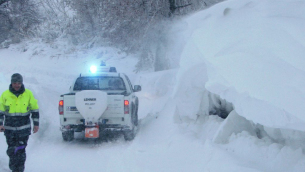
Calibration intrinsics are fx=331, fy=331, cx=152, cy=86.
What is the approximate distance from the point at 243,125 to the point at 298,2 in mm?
2230

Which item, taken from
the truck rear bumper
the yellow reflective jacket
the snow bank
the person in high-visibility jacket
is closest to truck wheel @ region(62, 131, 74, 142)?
the truck rear bumper

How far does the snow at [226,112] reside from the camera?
4133 mm

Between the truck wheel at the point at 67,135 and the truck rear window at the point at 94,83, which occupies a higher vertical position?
the truck rear window at the point at 94,83

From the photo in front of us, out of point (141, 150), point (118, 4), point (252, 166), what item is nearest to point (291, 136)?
point (252, 166)

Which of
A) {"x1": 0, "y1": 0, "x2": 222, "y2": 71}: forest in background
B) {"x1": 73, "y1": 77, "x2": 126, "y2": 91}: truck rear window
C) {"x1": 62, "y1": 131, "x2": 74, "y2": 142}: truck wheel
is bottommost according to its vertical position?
{"x1": 62, "y1": 131, "x2": 74, "y2": 142}: truck wheel

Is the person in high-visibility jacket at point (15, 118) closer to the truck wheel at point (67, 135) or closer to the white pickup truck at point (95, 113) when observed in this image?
the white pickup truck at point (95, 113)

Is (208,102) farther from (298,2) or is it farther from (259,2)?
(298,2)

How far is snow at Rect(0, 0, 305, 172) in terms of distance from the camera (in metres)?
4.13

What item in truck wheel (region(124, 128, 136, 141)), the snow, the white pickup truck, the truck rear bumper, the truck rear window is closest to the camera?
the snow

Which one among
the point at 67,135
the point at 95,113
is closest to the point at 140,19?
the point at 67,135

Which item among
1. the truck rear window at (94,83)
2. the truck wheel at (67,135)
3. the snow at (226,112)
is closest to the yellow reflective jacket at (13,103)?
the snow at (226,112)

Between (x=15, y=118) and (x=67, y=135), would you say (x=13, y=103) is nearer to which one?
(x=15, y=118)

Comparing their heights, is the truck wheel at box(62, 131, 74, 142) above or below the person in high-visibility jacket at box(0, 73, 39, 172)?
below

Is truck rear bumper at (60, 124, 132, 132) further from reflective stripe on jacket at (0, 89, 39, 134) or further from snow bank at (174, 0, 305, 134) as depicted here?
reflective stripe on jacket at (0, 89, 39, 134)
